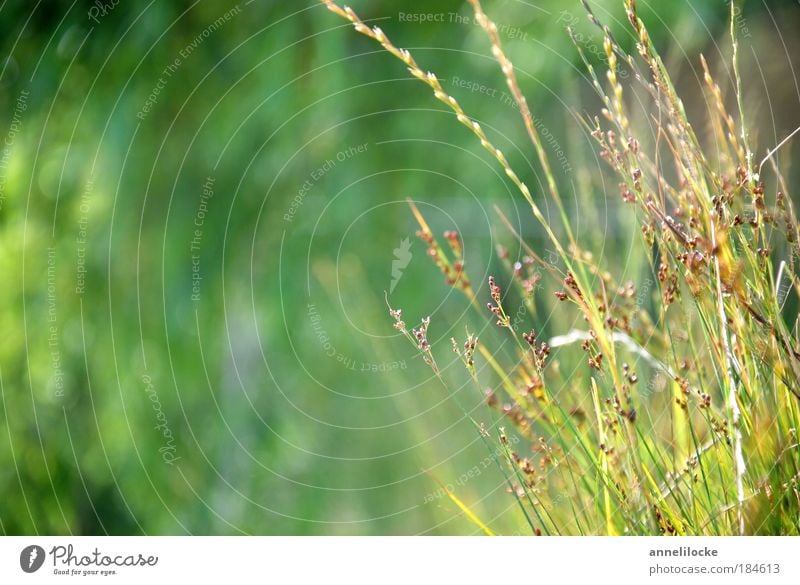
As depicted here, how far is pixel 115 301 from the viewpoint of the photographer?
1.76 m

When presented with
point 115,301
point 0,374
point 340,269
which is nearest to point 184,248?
point 115,301

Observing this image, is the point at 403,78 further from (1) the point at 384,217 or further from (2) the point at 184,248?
(2) the point at 184,248

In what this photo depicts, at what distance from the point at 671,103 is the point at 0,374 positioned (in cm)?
156

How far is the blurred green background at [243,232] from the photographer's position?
64.6 inches

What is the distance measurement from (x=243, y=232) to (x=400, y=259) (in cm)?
34
